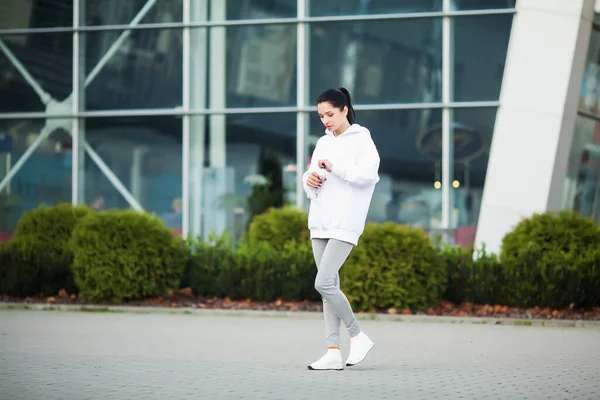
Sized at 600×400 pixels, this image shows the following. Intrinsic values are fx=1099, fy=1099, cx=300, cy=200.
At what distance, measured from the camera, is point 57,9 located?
67.0ft

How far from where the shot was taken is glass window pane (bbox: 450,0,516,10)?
18.3m

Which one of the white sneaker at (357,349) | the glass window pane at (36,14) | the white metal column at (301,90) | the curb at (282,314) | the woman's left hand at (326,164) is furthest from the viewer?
the glass window pane at (36,14)

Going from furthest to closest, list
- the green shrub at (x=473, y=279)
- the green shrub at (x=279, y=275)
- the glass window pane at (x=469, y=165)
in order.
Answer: the glass window pane at (x=469, y=165)
the green shrub at (x=279, y=275)
the green shrub at (x=473, y=279)

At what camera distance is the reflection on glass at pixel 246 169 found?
19078 mm

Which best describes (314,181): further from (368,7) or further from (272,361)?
(368,7)

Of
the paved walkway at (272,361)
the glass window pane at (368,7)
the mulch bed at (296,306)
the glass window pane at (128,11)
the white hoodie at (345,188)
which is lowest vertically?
the mulch bed at (296,306)

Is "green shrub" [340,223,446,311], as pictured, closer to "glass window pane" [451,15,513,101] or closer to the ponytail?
"glass window pane" [451,15,513,101]

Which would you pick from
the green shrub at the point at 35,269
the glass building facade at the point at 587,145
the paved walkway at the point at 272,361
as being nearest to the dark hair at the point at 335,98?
the paved walkway at the point at 272,361

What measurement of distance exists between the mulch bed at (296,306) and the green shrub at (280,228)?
4.96 feet

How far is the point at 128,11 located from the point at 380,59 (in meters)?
4.78

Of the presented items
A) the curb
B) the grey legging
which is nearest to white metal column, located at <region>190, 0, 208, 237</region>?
the curb

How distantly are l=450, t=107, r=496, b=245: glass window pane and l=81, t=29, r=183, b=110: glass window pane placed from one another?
16.7 feet

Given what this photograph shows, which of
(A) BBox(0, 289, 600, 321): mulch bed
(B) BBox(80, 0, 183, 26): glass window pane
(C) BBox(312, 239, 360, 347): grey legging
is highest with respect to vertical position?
(B) BBox(80, 0, 183, 26): glass window pane

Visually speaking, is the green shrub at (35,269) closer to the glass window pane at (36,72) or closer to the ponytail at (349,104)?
the glass window pane at (36,72)
